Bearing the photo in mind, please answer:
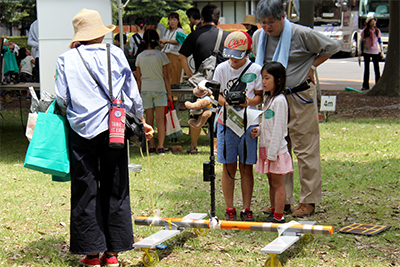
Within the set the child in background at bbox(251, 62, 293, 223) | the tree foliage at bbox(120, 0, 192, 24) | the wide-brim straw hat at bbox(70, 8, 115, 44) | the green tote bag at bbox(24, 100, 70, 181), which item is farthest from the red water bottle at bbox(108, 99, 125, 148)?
the tree foliage at bbox(120, 0, 192, 24)

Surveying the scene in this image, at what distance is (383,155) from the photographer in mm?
7801

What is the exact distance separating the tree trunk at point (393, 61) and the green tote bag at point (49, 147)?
11.8 metres

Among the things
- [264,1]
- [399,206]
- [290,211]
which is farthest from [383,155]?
[264,1]

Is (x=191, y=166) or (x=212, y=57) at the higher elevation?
(x=212, y=57)

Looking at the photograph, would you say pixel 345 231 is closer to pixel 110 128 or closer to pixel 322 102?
pixel 110 128

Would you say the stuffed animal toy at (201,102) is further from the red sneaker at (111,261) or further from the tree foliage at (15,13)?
the tree foliage at (15,13)

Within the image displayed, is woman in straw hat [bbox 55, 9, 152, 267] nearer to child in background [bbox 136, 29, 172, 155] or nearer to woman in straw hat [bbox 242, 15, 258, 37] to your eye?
child in background [bbox 136, 29, 172, 155]

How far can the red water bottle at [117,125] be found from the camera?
141 inches

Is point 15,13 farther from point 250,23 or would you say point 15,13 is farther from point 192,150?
point 192,150

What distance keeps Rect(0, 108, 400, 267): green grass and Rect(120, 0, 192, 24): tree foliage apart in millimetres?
34347

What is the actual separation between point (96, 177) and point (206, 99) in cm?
104

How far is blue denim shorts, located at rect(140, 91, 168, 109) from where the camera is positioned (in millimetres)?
8312

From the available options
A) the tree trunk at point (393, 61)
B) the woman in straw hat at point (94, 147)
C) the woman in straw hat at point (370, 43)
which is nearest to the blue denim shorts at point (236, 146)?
the woman in straw hat at point (94, 147)

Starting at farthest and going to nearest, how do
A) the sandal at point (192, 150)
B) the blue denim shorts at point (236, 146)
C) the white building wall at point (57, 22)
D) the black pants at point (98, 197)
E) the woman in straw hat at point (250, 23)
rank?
the woman in straw hat at point (250, 23), the sandal at point (192, 150), the white building wall at point (57, 22), the blue denim shorts at point (236, 146), the black pants at point (98, 197)
